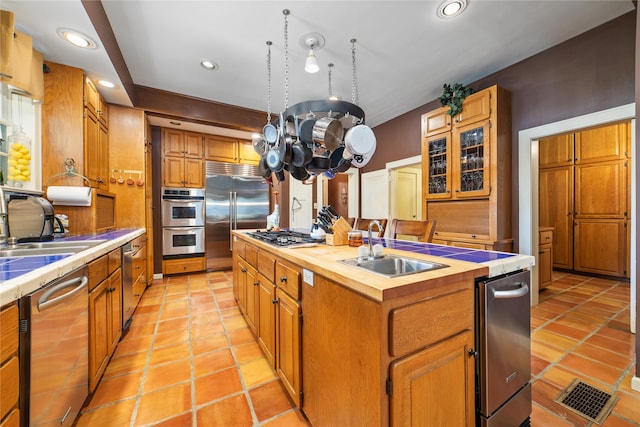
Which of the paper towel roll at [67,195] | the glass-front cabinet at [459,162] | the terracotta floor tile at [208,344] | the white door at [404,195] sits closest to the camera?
the terracotta floor tile at [208,344]

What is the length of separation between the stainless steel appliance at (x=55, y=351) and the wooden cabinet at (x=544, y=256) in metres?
4.44

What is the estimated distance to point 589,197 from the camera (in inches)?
159

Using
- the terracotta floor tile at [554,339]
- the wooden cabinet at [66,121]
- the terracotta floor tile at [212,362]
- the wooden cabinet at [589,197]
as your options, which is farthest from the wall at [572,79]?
the wooden cabinet at [66,121]

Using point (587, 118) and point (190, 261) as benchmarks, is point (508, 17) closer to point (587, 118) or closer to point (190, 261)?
point (587, 118)

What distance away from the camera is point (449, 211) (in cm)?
323

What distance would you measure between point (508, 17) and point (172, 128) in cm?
449

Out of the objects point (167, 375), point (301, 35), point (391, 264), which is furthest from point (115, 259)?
point (301, 35)

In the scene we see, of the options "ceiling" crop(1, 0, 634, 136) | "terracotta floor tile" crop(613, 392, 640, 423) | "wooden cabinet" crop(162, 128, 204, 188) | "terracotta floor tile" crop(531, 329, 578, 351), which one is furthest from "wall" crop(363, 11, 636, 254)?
"wooden cabinet" crop(162, 128, 204, 188)

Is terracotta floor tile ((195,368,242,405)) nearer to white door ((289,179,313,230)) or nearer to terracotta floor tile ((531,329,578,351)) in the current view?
terracotta floor tile ((531,329,578,351))

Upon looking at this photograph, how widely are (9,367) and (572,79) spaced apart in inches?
167

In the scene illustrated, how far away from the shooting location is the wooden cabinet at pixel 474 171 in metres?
2.73

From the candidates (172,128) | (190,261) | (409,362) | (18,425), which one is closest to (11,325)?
(18,425)

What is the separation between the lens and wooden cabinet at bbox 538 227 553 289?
321 centimetres

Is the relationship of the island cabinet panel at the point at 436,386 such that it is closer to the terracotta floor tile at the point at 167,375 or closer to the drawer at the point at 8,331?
the drawer at the point at 8,331
